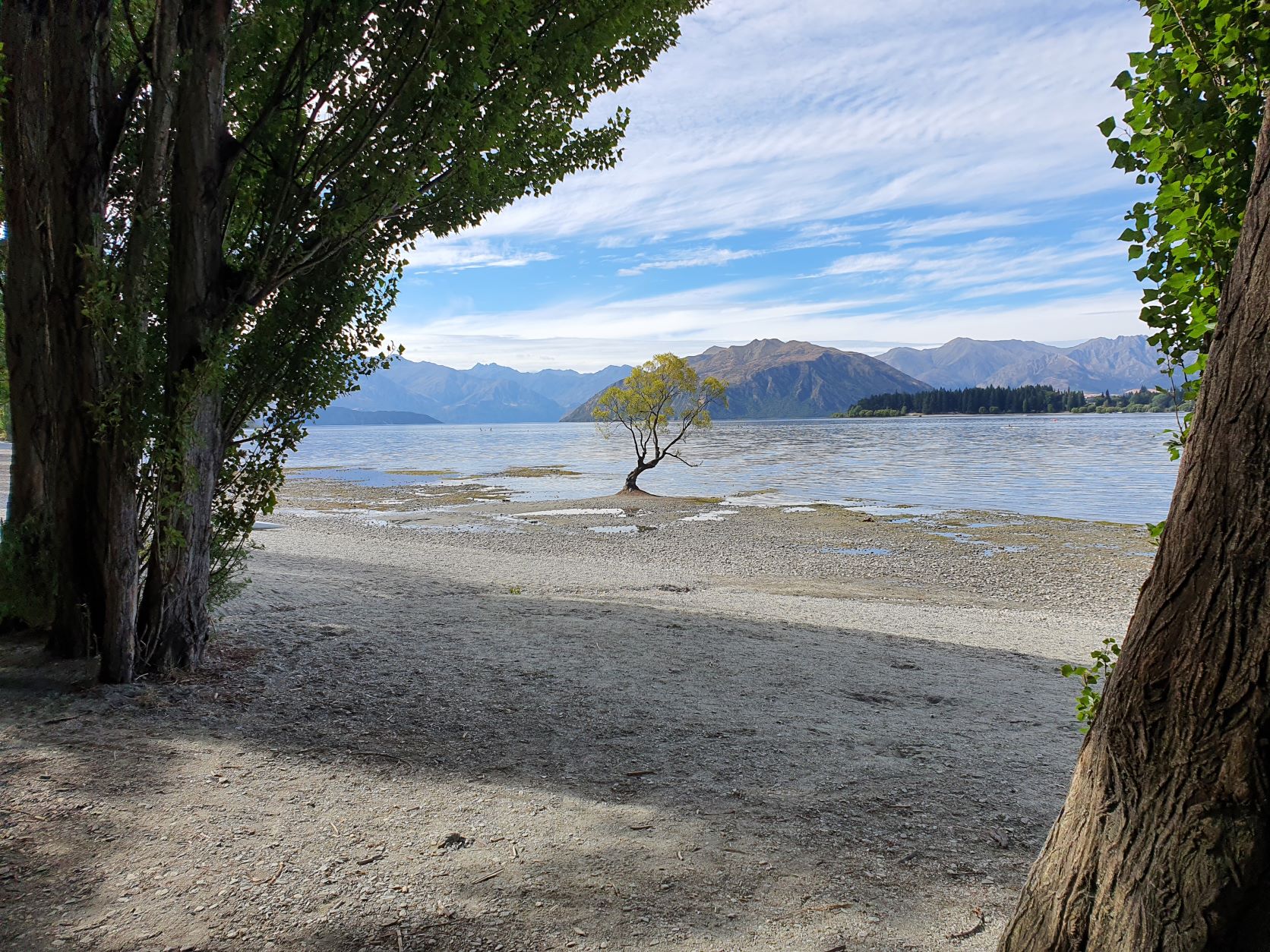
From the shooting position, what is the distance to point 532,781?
5.68m

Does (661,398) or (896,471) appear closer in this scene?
(661,398)

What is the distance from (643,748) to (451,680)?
270cm

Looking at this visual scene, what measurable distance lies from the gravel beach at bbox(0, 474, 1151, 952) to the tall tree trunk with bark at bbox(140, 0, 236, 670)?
105 centimetres

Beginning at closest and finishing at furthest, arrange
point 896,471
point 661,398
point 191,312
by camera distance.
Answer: point 191,312
point 661,398
point 896,471

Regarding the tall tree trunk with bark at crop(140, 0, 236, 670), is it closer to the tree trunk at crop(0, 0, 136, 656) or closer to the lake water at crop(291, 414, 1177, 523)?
the tree trunk at crop(0, 0, 136, 656)

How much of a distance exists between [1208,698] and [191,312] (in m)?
7.86

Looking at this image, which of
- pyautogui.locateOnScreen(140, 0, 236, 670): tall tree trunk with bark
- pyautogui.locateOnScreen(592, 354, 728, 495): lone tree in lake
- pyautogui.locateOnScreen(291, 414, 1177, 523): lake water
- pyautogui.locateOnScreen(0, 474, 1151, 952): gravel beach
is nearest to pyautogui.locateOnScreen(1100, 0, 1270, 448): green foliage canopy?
pyautogui.locateOnScreen(0, 474, 1151, 952): gravel beach

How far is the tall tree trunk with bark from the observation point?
23.1 feet

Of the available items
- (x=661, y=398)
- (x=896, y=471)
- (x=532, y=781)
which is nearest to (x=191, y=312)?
(x=532, y=781)

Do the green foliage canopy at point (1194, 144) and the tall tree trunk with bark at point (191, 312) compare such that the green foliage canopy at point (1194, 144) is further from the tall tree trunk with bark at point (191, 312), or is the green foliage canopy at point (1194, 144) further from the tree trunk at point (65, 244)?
the tree trunk at point (65, 244)

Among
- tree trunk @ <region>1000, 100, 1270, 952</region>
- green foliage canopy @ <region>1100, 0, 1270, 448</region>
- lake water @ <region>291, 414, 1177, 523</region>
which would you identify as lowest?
lake water @ <region>291, 414, 1177, 523</region>

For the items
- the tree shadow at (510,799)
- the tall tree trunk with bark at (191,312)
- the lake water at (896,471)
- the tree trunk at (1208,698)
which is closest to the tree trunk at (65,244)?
the tall tree trunk with bark at (191,312)

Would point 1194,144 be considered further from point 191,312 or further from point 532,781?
point 191,312

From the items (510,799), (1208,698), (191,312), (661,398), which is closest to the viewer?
(1208,698)
